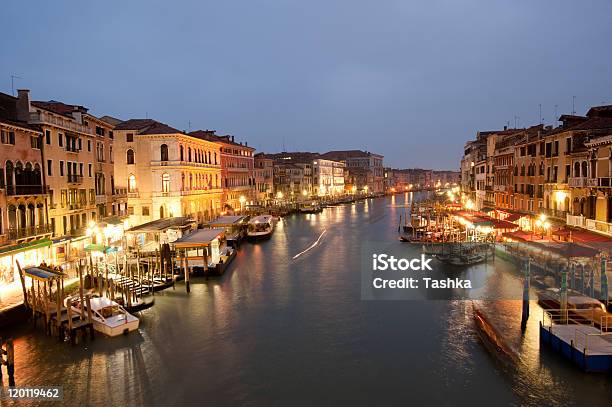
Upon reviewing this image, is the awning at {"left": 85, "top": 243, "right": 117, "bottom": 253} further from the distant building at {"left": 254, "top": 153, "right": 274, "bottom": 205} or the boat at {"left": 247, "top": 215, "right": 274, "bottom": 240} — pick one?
the distant building at {"left": 254, "top": 153, "right": 274, "bottom": 205}

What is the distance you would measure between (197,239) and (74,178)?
7.05 m

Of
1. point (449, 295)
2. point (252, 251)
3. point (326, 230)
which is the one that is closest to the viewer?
point (449, 295)

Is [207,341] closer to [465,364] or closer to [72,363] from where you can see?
[72,363]

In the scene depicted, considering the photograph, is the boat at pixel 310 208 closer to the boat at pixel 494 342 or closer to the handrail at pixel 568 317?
the boat at pixel 494 342

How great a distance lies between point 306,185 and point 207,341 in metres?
70.6

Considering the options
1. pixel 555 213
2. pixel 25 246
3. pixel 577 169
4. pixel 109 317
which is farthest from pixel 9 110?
pixel 555 213

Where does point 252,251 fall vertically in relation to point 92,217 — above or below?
below

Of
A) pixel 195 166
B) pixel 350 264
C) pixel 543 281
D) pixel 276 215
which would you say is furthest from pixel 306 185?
pixel 543 281

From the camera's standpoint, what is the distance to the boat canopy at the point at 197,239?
2398 cm

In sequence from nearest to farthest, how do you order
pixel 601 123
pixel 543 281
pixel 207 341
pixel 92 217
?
pixel 207 341 → pixel 543 281 → pixel 601 123 → pixel 92 217

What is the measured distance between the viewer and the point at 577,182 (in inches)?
898

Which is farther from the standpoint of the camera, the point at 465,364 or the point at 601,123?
the point at 601,123

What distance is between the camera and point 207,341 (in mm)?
14727

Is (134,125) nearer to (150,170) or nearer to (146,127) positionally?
(146,127)
